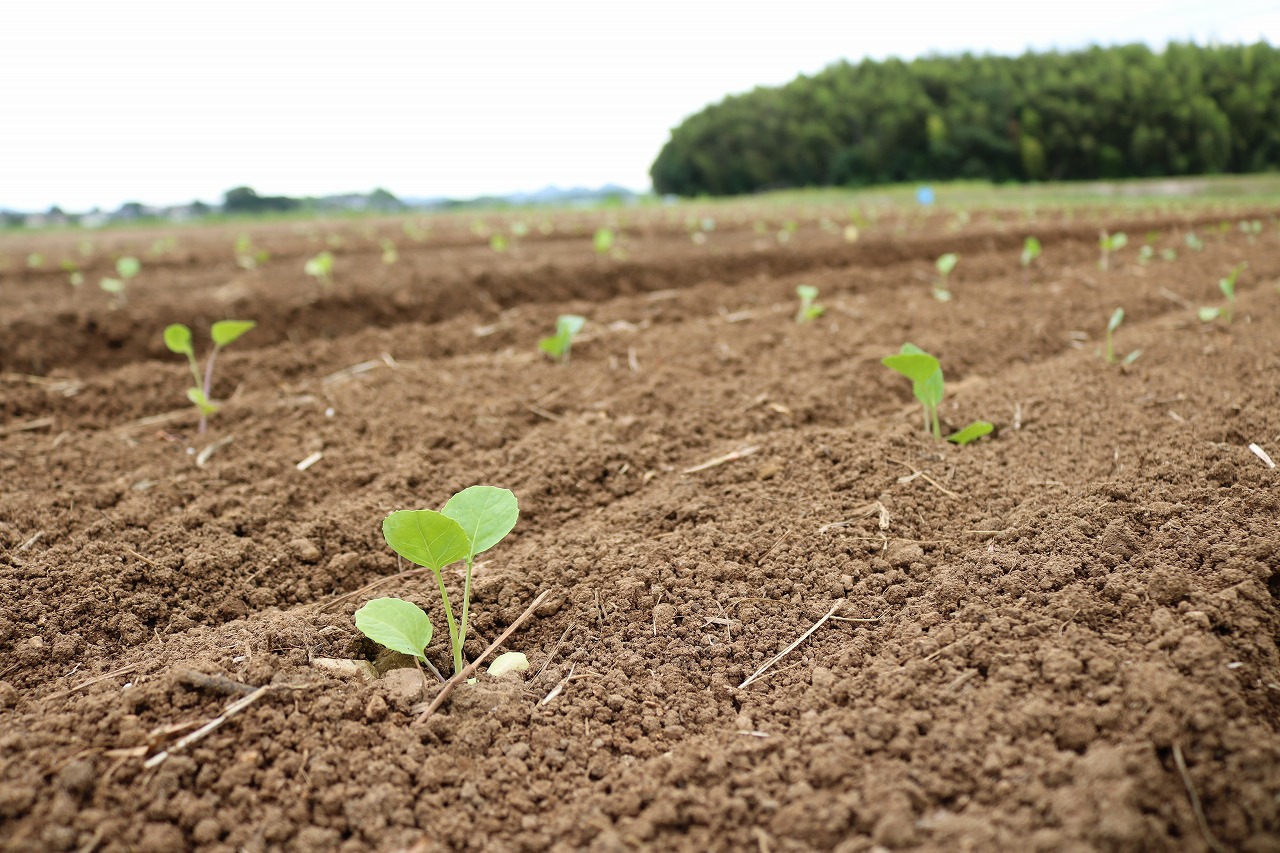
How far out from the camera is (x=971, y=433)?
216 cm

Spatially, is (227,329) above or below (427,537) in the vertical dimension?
above

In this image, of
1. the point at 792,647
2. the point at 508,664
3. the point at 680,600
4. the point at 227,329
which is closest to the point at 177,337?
the point at 227,329

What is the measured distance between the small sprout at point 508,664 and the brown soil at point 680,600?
0.07ft

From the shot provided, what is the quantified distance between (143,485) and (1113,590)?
236cm

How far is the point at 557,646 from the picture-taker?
4.90ft

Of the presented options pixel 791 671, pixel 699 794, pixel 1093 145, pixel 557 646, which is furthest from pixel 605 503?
pixel 1093 145

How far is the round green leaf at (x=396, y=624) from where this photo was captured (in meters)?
1.37

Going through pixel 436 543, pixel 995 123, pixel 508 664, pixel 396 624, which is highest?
pixel 995 123

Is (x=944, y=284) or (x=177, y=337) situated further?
(x=944, y=284)

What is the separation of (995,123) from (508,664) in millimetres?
44515

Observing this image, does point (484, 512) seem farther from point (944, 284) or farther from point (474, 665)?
point (944, 284)

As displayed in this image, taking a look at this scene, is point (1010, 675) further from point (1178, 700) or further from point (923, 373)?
point (923, 373)

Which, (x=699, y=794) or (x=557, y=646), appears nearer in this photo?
(x=699, y=794)

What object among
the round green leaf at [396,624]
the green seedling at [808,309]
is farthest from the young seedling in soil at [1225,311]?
the round green leaf at [396,624]
